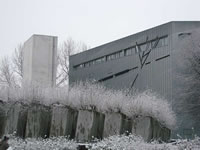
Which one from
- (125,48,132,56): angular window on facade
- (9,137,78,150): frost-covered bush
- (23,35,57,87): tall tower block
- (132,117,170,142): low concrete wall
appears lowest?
(9,137,78,150): frost-covered bush

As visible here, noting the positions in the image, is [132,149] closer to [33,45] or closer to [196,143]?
[196,143]

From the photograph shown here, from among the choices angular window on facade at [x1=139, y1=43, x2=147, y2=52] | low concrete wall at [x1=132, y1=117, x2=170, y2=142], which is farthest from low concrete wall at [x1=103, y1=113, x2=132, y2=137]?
angular window on facade at [x1=139, y1=43, x2=147, y2=52]

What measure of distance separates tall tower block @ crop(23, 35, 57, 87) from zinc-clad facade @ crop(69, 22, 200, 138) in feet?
27.7

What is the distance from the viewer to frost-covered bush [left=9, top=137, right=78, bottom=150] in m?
11.6

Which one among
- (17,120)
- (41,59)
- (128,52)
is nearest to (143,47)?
(128,52)

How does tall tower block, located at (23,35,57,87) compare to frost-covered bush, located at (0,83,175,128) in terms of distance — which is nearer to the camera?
frost-covered bush, located at (0,83,175,128)

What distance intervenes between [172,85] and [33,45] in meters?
11.9

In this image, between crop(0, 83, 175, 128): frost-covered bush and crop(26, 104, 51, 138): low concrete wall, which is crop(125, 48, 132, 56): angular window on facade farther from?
crop(26, 104, 51, 138): low concrete wall

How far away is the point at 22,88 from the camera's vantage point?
46.2 ft

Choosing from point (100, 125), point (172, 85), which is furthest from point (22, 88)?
point (172, 85)

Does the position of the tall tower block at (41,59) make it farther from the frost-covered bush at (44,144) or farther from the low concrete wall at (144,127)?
the low concrete wall at (144,127)

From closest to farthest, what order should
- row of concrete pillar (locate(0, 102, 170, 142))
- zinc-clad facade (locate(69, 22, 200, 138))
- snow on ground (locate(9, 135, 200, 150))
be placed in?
snow on ground (locate(9, 135, 200, 150))
row of concrete pillar (locate(0, 102, 170, 142))
zinc-clad facade (locate(69, 22, 200, 138))

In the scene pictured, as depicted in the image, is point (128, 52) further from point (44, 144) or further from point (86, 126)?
point (44, 144)

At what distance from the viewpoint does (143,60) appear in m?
30.0
